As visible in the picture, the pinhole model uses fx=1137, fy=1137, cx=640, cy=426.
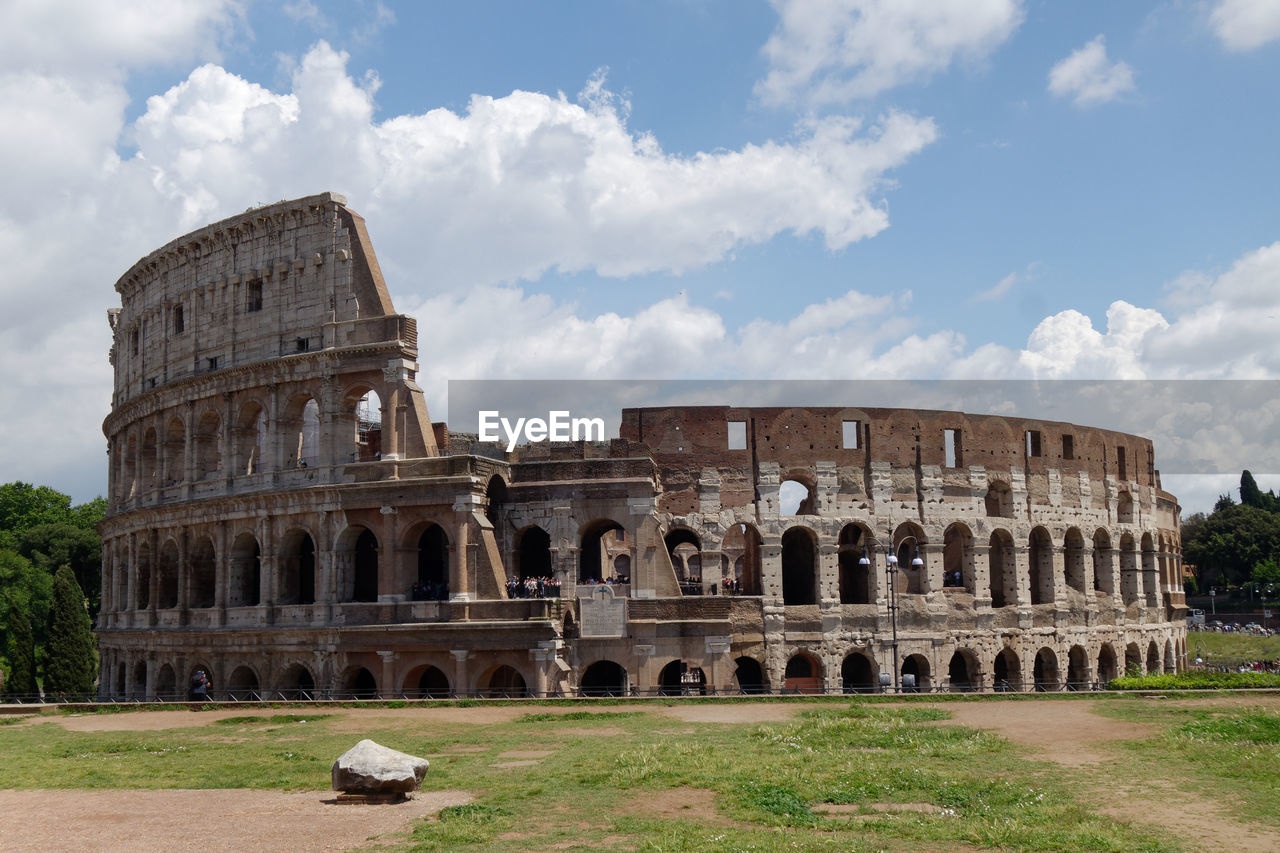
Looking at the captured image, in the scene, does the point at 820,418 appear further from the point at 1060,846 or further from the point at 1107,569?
the point at 1060,846

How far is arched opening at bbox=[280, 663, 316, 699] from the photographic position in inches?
1501

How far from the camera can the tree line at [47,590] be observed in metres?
44.4

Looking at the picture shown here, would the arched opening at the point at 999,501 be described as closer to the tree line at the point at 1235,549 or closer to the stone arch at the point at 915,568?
the stone arch at the point at 915,568

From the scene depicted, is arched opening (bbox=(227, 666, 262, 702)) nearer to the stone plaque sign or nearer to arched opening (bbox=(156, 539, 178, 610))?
arched opening (bbox=(156, 539, 178, 610))

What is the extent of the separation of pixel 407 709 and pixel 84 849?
17215 mm

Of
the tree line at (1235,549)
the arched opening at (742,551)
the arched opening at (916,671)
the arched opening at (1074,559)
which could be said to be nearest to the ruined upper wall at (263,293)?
the arched opening at (742,551)

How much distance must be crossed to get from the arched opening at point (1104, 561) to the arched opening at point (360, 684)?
30419 millimetres

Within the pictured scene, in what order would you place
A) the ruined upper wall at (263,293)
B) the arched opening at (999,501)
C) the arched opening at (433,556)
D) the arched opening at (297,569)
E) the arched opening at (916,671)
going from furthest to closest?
the arched opening at (999,501) < the arched opening at (916,671) < the arched opening at (433,556) < the arched opening at (297,569) < the ruined upper wall at (263,293)

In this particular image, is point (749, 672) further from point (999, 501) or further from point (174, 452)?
point (174, 452)

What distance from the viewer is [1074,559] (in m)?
47.9

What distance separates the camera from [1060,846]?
13.1 metres

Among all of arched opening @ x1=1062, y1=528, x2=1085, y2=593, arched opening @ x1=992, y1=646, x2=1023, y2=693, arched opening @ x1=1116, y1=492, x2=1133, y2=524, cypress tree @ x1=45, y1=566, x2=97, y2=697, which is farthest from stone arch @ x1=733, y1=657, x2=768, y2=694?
cypress tree @ x1=45, y1=566, x2=97, y2=697

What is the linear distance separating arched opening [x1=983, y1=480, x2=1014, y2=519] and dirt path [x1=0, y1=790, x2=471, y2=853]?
32701 mm

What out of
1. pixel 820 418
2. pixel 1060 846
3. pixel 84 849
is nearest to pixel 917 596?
pixel 820 418
